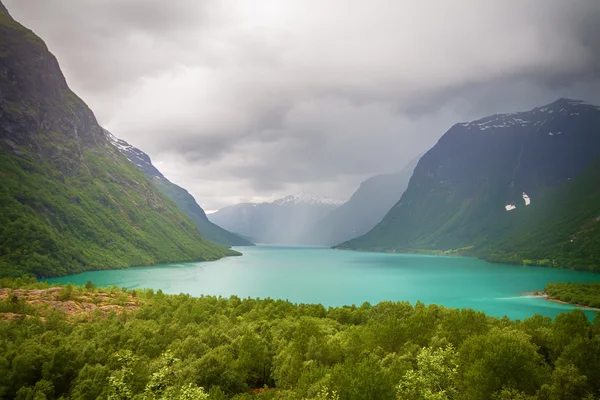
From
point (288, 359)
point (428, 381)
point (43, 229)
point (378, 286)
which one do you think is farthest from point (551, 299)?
point (43, 229)

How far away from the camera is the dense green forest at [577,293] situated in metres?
95.9

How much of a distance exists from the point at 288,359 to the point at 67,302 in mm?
45087

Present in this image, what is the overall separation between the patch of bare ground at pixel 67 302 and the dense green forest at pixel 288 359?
55 cm

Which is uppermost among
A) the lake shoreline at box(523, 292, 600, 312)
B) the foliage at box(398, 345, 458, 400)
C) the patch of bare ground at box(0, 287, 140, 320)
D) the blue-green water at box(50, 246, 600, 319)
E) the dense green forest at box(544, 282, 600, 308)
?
the foliage at box(398, 345, 458, 400)

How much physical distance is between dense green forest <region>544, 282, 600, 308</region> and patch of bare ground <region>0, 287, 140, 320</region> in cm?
11400

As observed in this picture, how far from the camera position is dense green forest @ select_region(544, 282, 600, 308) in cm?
9594

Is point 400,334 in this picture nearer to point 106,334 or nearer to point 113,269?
point 106,334

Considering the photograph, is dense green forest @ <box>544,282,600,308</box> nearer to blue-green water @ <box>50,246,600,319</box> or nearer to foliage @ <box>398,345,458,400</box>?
blue-green water @ <box>50,246,600,319</box>

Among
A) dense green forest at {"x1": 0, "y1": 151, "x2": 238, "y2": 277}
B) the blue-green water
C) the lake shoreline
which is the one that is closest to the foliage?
the blue-green water

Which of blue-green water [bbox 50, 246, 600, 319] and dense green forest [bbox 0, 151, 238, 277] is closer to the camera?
blue-green water [bbox 50, 246, 600, 319]

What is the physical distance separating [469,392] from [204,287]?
11601 cm

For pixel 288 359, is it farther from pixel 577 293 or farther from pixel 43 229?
pixel 43 229

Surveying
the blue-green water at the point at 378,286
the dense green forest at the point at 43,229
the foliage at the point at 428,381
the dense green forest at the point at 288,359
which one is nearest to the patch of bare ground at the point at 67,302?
the dense green forest at the point at 288,359

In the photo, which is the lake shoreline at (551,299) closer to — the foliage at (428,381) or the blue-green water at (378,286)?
the blue-green water at (378,286)
